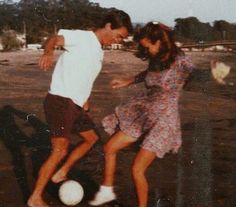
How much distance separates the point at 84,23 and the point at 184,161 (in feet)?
331

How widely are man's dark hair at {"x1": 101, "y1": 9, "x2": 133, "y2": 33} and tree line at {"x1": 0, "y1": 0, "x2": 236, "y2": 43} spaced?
9630 cm

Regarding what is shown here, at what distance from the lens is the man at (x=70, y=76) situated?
507 cm

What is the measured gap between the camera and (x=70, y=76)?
506 cm

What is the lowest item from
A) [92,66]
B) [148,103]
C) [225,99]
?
[225,99]

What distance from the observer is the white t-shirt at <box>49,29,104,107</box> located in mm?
5059

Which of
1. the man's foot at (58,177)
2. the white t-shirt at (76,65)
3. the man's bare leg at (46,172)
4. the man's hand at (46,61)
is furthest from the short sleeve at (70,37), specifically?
the man's foot at (58,177)

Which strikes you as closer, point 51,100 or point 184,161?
point 51,100

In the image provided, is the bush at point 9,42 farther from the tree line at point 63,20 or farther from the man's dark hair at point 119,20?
the man's dark hair at point 119,20

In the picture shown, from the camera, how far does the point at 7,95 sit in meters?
16.2

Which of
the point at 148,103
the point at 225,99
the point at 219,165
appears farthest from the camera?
the point at 225,99

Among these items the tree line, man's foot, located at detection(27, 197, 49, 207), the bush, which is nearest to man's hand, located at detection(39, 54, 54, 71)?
man's foot, located at detection(27, 197, 49, 207)

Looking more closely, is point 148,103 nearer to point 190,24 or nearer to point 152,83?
point 152,83

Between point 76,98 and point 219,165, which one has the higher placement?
point 76,98

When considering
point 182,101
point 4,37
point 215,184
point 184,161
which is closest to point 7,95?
point 182,101
